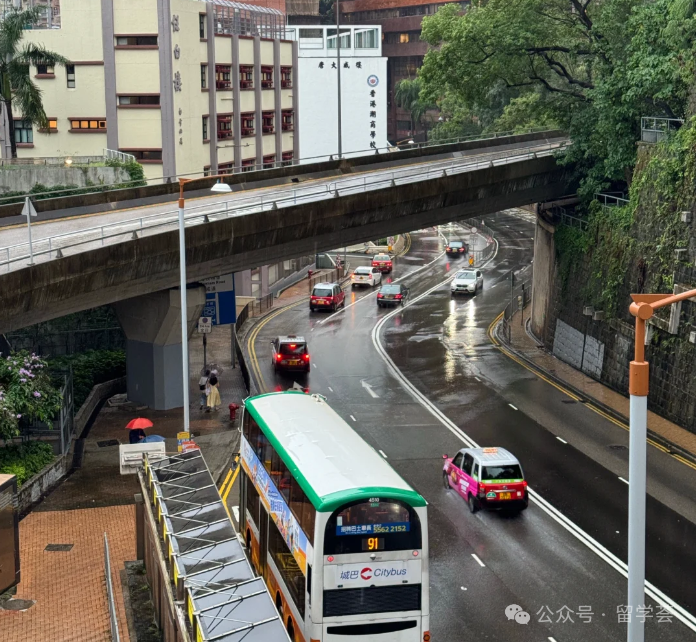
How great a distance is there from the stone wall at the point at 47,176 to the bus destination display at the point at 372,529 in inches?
1550

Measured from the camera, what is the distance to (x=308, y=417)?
2380 cm

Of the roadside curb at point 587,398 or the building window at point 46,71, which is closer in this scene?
the roadside curb at point 587,398

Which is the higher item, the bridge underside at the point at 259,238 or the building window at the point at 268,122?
the building window at the point at 268,122

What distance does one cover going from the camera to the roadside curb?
3750 centimetres

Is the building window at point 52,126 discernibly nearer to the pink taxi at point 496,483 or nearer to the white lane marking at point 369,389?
the white lane marking at point 369,389

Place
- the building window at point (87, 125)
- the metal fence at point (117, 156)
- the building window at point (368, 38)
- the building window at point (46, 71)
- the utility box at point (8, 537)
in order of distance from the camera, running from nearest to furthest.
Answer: the utility box at point (8, 537) → the metal fence at point (117, 156) → the building window at point (46, 71) → the building window at point (87, 125) → the building window at point (368, 38)

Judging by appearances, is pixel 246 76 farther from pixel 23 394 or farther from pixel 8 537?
pixel 8 537

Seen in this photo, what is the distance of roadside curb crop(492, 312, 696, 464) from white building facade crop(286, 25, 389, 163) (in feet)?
196

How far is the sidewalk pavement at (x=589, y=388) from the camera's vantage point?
38906 mm

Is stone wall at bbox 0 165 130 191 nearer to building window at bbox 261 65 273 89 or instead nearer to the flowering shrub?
the flowering shrub

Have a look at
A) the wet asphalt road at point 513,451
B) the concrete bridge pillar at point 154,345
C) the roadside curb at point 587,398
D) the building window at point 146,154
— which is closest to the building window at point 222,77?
the building window at point 146,154

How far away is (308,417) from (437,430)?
17.2 meters

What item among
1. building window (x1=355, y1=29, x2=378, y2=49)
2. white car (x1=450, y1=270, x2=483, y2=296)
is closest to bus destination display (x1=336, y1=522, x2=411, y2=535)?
white car (x1=450, y1=270, x2=483, y2=296)

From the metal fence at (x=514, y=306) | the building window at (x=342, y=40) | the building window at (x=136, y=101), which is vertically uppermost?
the building window at (x=342, y=40)
